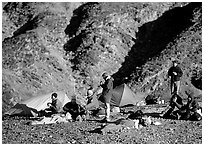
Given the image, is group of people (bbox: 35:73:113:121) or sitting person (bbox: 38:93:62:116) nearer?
group of people (bbox: 35:73:113:121)

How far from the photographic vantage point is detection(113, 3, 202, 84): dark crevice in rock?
41.4 meters

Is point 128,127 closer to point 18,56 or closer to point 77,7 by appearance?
point 18,56

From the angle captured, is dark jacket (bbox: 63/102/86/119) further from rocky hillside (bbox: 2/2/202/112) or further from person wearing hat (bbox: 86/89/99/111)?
rocky hillside (bbox: 2/2/202/112)

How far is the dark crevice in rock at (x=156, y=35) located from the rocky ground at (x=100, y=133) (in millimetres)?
23881

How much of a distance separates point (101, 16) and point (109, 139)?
3406cm

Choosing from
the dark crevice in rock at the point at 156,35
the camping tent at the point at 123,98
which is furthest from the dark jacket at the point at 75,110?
the dark crevice in rock at the point at 156,35

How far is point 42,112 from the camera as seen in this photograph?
1936cm

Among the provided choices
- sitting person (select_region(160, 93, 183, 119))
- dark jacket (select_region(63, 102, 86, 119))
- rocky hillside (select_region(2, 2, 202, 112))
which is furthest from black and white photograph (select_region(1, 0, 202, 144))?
dark jacket (select_region(63, 102, 86, 119))

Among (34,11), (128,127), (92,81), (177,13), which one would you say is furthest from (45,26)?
(128,127)

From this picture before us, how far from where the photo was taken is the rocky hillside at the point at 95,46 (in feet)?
121

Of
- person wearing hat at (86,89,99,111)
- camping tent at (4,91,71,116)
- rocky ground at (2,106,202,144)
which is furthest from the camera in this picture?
camping tent at (4,91,71,116)

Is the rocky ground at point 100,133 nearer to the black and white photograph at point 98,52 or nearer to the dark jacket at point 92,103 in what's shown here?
the black and white photograph at point 98,52

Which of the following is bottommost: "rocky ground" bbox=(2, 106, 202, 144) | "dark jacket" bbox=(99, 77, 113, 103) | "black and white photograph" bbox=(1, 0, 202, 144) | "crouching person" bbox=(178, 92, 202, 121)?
"rocky ground" bbox=(2, 106, 202, 144)

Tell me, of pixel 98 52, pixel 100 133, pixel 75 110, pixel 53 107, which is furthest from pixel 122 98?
pixel 98 52
